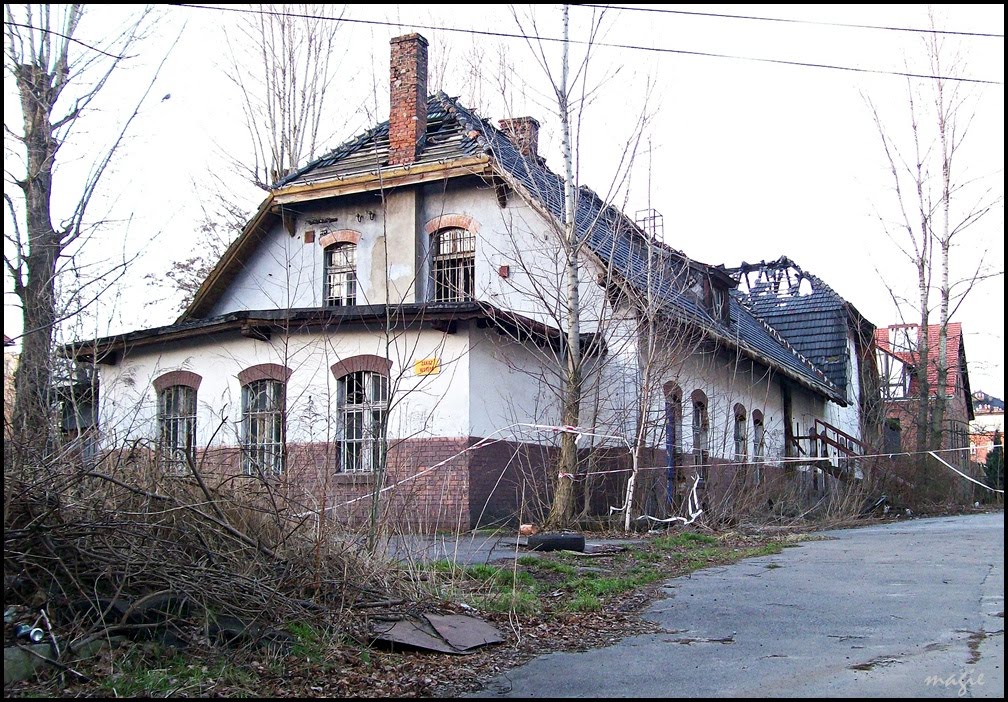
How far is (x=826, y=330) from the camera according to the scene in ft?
111

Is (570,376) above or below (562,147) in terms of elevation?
below

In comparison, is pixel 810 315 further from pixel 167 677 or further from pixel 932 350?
pixel 167 677

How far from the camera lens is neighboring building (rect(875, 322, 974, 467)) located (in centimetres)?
3288

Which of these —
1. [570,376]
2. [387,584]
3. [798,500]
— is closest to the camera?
[387,584]

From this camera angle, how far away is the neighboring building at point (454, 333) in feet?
54.4

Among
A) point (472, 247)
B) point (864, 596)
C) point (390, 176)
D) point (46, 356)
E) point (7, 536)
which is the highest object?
point (390, 176)

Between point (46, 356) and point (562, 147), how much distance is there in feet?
32.3

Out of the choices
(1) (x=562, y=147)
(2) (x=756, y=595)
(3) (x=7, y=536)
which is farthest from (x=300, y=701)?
(1) (x=562, y=147)

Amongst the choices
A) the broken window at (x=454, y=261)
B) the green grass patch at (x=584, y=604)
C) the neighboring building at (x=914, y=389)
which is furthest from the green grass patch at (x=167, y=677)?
the neighboring building at (x=914, y=389)

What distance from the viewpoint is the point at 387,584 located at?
24.1 feet

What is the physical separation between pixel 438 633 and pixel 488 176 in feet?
45.7

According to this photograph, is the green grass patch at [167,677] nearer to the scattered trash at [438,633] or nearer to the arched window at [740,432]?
the scattered trash at [438,633]

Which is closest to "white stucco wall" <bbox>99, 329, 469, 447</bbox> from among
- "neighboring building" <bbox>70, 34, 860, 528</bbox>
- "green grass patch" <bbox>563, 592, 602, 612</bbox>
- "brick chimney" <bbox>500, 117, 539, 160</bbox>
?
"neighboring building" <bbox>70, 34, 860, 528</bbox>

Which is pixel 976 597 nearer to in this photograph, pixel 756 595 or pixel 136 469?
pixel 756 595
